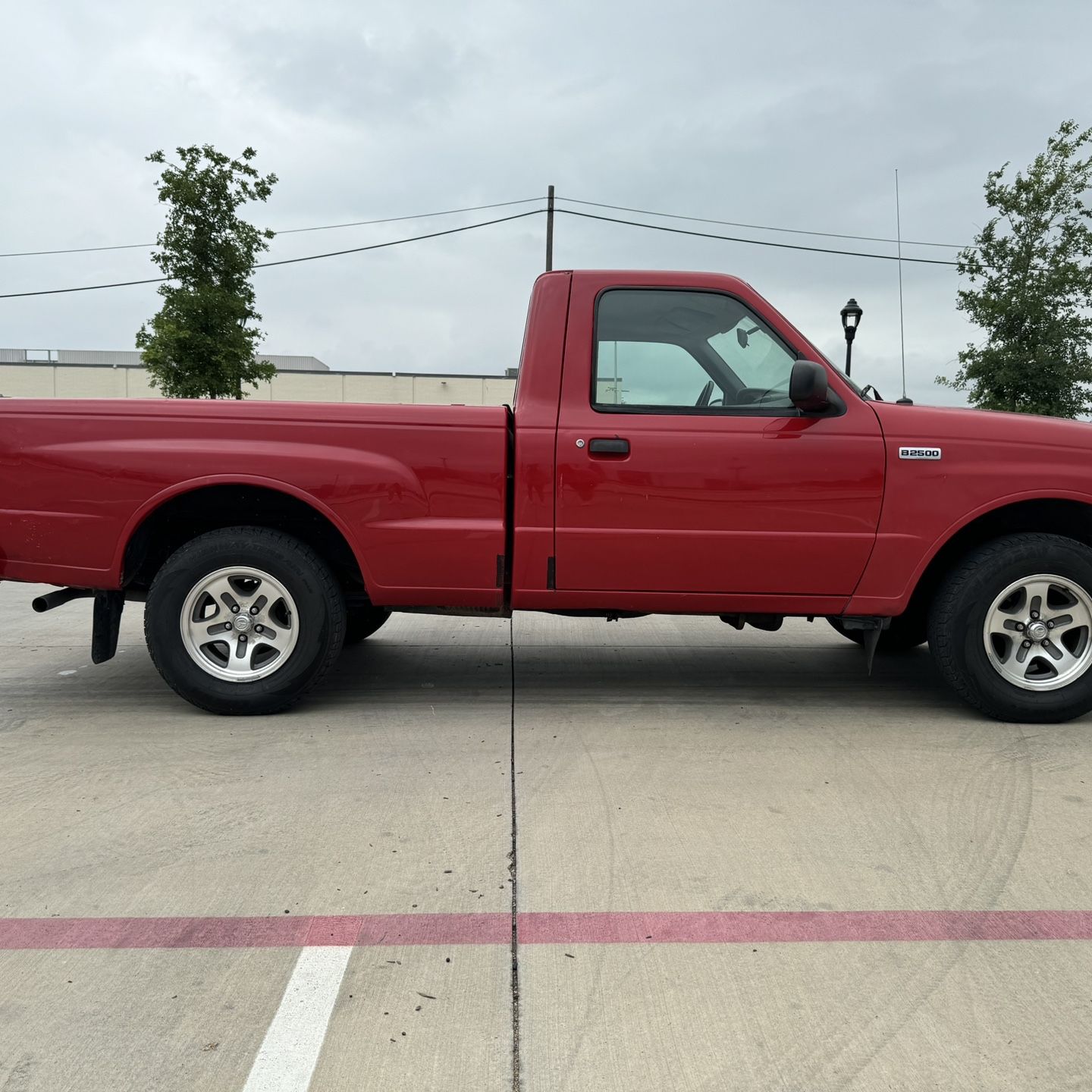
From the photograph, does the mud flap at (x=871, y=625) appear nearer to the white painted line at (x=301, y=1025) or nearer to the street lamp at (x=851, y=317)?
the white painted line at (x=301, y=1025)

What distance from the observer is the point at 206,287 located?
25.8 m

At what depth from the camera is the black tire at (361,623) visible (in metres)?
5.85

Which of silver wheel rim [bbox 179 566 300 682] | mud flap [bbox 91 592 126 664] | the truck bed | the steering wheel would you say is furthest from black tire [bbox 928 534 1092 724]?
mud flap [bbox 91 592 126 664]

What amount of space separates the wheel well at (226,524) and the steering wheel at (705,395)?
1759mm

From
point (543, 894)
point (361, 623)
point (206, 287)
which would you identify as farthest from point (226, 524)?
point (206, 287)

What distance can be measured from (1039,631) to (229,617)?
3.68m

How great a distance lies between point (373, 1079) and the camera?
1938 millimetres

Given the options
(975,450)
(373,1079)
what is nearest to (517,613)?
(975,450)

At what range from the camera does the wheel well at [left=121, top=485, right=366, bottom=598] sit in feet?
14.9

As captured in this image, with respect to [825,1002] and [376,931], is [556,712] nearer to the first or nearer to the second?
[376,931]

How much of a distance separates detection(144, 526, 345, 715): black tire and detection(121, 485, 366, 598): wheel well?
17 centimetres

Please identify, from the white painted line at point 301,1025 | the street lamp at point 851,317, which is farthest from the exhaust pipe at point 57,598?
the street lamp at point 851,317

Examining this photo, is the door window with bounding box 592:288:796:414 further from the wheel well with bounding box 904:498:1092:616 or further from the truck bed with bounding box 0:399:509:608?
the wheel well with bounding box 904:498:1092:616

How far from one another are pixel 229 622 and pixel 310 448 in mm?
873
